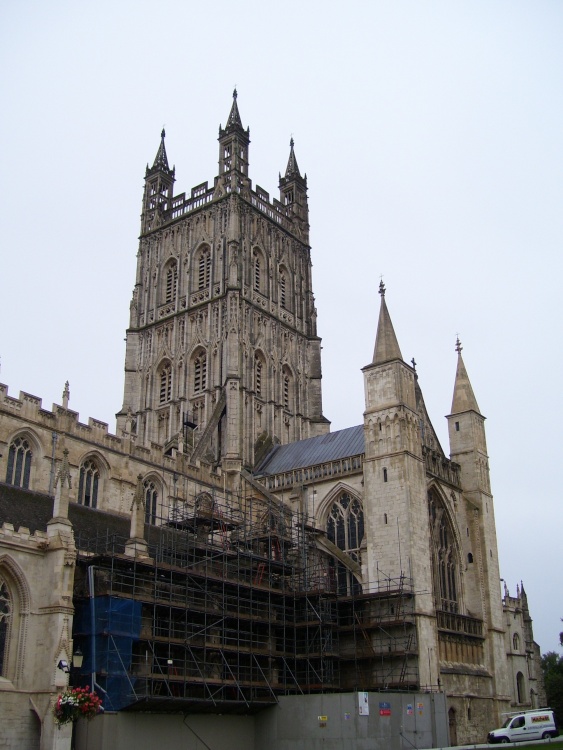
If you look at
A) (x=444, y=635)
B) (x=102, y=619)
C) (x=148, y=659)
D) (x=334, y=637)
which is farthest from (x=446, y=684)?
(x=102, y=619)

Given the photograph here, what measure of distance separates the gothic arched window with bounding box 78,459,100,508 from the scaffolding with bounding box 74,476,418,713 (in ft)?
9.24

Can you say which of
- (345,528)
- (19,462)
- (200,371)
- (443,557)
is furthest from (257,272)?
(19,462)

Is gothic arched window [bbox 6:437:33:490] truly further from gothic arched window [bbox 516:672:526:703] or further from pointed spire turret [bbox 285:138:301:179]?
pointed spire turret [bbox 285:138:301:179]

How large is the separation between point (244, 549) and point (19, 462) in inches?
396

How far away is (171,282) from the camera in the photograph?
58.5 meters

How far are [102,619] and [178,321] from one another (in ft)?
103

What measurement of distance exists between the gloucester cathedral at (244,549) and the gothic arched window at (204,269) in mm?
144

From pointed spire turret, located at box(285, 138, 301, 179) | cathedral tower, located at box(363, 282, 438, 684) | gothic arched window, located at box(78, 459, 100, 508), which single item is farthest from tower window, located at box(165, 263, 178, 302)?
gothic arched window, located at box(78, 459, 100, 508)

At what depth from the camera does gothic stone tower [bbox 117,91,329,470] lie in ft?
169

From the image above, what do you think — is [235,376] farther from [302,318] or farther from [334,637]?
[334,637]

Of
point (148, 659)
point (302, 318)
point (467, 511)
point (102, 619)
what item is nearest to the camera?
point (102, 619)

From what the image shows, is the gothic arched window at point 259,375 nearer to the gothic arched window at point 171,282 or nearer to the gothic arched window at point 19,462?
the gothic arched window at point 171,282

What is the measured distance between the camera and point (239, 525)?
117 ft

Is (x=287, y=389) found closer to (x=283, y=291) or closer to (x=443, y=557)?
(x=283, y=291)
